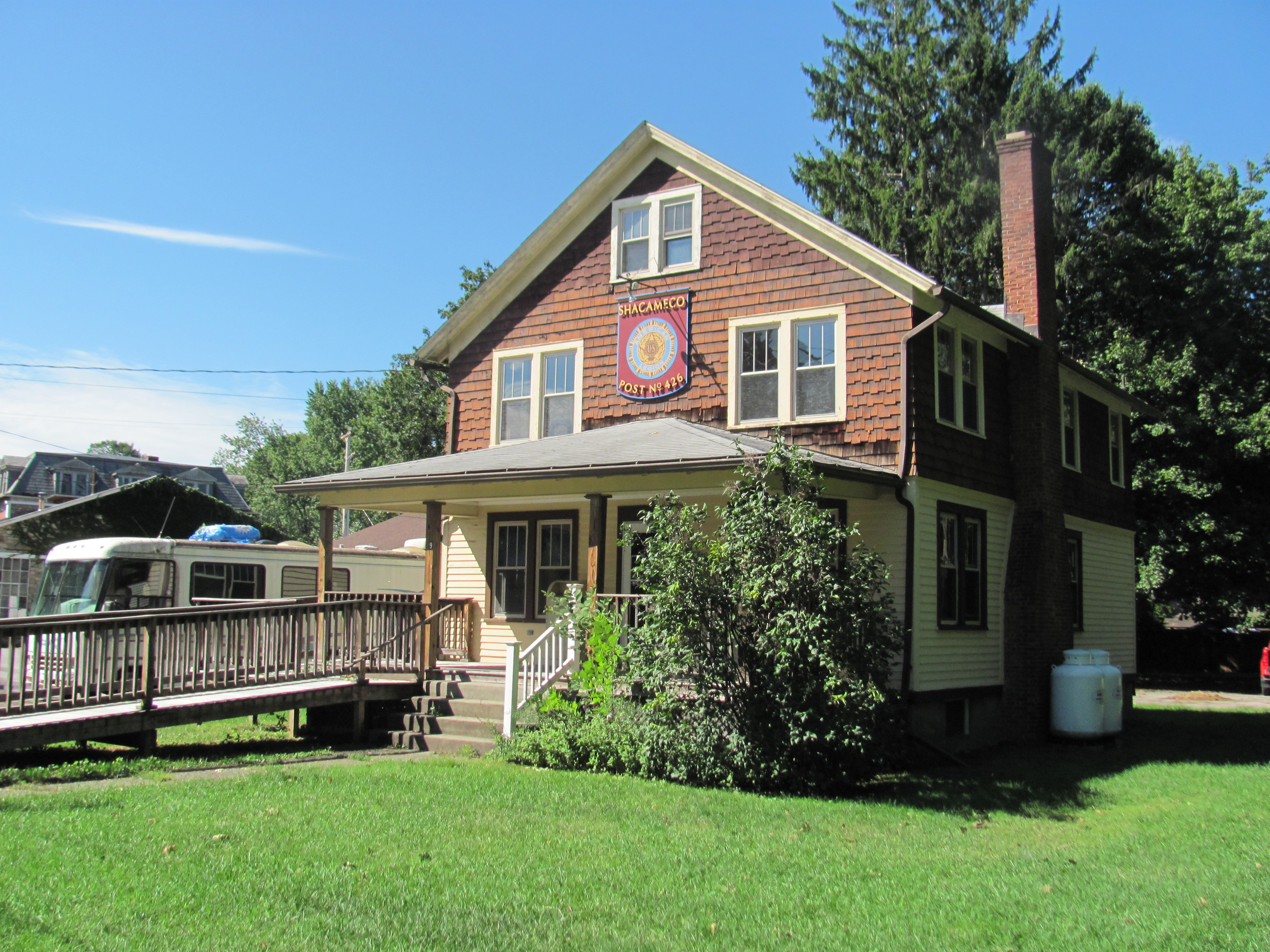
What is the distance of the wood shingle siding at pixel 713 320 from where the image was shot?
48.7ft

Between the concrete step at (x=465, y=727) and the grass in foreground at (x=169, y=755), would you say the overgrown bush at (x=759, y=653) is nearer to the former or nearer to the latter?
the concrete step at (x=465, y=727)

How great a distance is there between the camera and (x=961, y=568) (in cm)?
1570

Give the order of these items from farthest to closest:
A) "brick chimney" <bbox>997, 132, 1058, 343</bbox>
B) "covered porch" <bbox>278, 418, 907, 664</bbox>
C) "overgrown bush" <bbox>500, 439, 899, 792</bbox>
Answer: "brick chimney" <bbox>997, 132, 1058, 343</bbox> < "covered porch" <bbox>278, 418, 907, 664</bbox> < "overgrown bush" <bbox>500, 439, 899, 792</bbox>

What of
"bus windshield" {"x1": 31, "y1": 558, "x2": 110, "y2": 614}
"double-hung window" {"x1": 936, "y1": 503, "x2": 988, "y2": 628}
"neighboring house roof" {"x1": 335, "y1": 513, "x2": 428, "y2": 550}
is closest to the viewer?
"double-hung window" {"x1": 936, "y1": 503, "x2": 988, "y2": 628}

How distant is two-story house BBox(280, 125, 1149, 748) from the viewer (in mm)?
14469

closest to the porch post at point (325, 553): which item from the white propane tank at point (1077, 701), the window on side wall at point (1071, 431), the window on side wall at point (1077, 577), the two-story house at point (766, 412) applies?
the two-story house at point (766, 412)

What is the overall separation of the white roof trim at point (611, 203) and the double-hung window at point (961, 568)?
3048 millimetres

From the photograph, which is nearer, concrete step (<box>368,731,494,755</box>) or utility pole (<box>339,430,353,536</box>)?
concrete step (<box>368,731,494,755</box>)

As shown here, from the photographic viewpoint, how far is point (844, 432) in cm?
1500

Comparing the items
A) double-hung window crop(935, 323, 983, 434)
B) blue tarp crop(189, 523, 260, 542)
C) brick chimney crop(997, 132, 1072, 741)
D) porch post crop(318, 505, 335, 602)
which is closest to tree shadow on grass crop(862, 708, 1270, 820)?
brick chimney crop(997, 132, 1072, 741)

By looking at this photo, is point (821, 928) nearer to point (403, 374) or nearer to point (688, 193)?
point (688, 193)

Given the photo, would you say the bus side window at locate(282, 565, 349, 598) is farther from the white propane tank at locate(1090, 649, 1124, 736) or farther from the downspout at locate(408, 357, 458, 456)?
the white propane tank at locate(1090, 649, 1124, 736)

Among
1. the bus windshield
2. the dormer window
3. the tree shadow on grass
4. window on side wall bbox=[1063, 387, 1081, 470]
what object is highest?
the dormer window

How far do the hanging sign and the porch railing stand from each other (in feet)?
15.3
